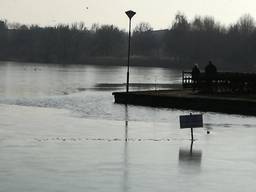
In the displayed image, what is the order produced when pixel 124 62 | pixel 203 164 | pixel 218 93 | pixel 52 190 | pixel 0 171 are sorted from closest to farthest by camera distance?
pixel 52 190 < pixel 0 171 < pixel 203 164 < pixel 218 93 < pixel 124 62

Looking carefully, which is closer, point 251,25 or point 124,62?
point 251,25

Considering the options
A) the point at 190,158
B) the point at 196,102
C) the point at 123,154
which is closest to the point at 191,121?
the point at 190,158

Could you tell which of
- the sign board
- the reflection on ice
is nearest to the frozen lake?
the reflection on ice

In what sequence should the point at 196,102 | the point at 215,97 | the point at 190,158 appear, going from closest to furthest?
the point at 190,158 < the point at 196,102 < the point at 215,97

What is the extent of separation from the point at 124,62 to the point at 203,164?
178 m

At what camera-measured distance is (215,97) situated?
3175 centimetres

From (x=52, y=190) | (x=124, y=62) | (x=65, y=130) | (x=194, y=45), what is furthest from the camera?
(x=124, y=62)

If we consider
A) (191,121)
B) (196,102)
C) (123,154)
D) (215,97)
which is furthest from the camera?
(215,97)

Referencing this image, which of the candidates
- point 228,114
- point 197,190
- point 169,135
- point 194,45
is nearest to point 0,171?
point 197,190

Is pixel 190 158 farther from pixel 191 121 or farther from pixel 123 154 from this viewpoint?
pixel 191 121

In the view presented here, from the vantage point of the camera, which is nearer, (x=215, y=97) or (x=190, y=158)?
(x=190, y=158)

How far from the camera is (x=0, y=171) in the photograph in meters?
12.2

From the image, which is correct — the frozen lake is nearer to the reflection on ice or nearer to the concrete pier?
the reflection on ice

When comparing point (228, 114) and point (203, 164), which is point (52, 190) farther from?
point (228, 114)
